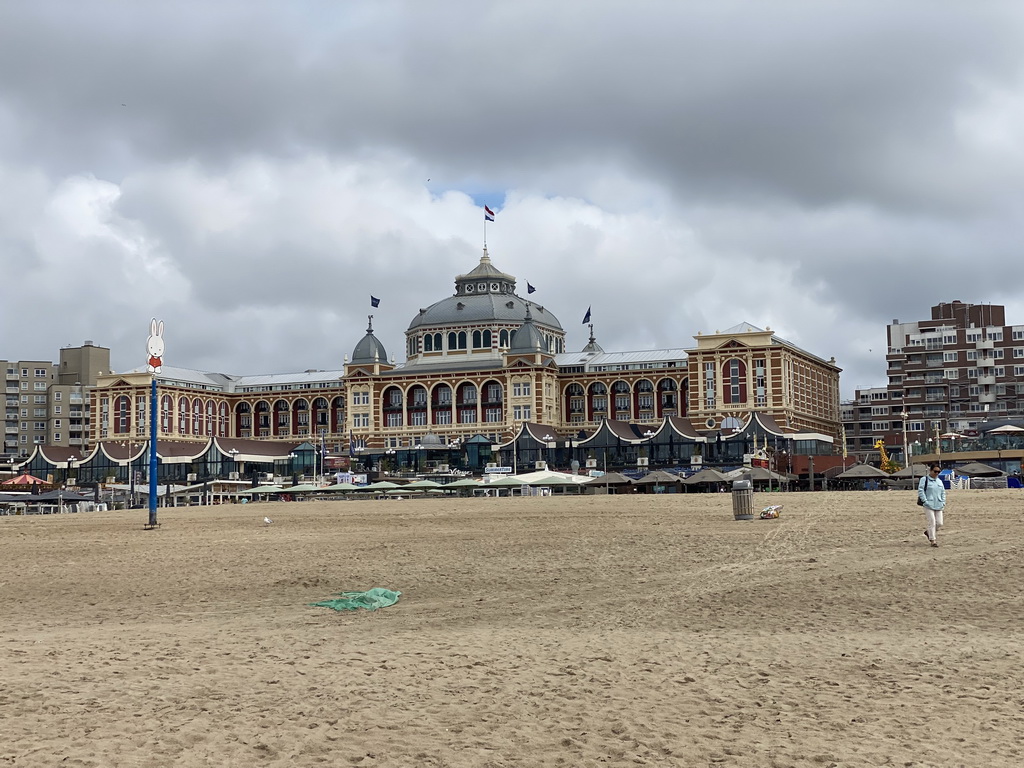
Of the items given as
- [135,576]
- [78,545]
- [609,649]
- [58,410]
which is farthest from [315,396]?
[609,649]

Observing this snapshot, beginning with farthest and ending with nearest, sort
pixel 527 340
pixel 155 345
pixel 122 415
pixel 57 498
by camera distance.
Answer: pixel 122 415
pixel 527 340
pixel 57 498
pixel 155 345

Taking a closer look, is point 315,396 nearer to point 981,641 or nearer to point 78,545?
point 78,545

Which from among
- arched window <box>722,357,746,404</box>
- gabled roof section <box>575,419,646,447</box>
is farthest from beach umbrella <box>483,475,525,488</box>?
arched window <box>722,357,746,404</box>

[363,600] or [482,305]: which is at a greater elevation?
[482,305]

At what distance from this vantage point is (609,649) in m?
15.1

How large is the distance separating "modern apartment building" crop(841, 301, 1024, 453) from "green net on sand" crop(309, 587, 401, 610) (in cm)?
11176

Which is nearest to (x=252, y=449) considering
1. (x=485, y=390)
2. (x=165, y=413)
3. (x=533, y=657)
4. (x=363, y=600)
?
(x=165, y=413)

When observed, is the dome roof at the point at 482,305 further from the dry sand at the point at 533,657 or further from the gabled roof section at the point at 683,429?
the dry sand at the point at 533,657

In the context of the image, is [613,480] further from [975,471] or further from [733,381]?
[733,381]

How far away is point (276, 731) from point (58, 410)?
16013cm

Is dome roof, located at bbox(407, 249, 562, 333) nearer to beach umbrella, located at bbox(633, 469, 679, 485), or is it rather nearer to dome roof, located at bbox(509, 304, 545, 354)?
dome roof, located at bbox(509, 304, 545, 354)

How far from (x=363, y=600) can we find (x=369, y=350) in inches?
4589

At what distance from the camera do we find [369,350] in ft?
444

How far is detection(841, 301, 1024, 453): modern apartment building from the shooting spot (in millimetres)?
126312
